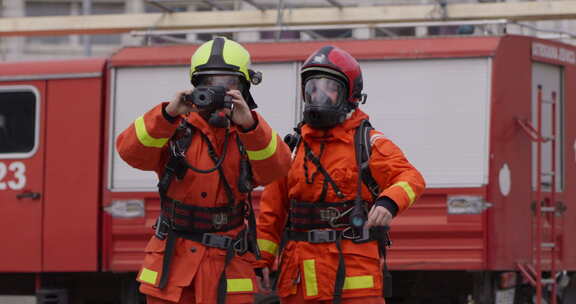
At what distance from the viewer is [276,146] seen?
5.18 metres

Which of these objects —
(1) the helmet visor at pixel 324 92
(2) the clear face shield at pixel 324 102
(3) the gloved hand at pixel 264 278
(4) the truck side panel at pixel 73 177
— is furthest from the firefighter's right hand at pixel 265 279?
(4) the truck side panel at pixel 73 177

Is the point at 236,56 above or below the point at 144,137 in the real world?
above

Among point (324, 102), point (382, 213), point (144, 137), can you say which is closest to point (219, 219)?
point (144, 137)

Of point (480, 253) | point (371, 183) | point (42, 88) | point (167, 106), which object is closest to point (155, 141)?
point (167, 106)

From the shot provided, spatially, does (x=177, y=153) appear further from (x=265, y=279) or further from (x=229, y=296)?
(x=265, y=279)

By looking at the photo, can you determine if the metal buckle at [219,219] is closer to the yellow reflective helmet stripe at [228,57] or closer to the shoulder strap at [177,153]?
the shoulder strap at [177,153]

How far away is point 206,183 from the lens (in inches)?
208

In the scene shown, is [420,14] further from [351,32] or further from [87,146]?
[87,146]

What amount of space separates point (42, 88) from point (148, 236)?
1.66m

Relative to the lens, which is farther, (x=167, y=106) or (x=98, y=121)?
(x=98, y=121)

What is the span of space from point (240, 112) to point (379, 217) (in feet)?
2.68

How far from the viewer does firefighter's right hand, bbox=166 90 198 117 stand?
16.2 ft

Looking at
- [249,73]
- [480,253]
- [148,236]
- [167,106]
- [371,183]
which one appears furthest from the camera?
[148,236]

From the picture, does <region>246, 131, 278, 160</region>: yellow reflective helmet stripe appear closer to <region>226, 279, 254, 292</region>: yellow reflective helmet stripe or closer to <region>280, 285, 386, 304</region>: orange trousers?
<region>226, 279, 254, 292</region>: yellow reflective helmet stripe
